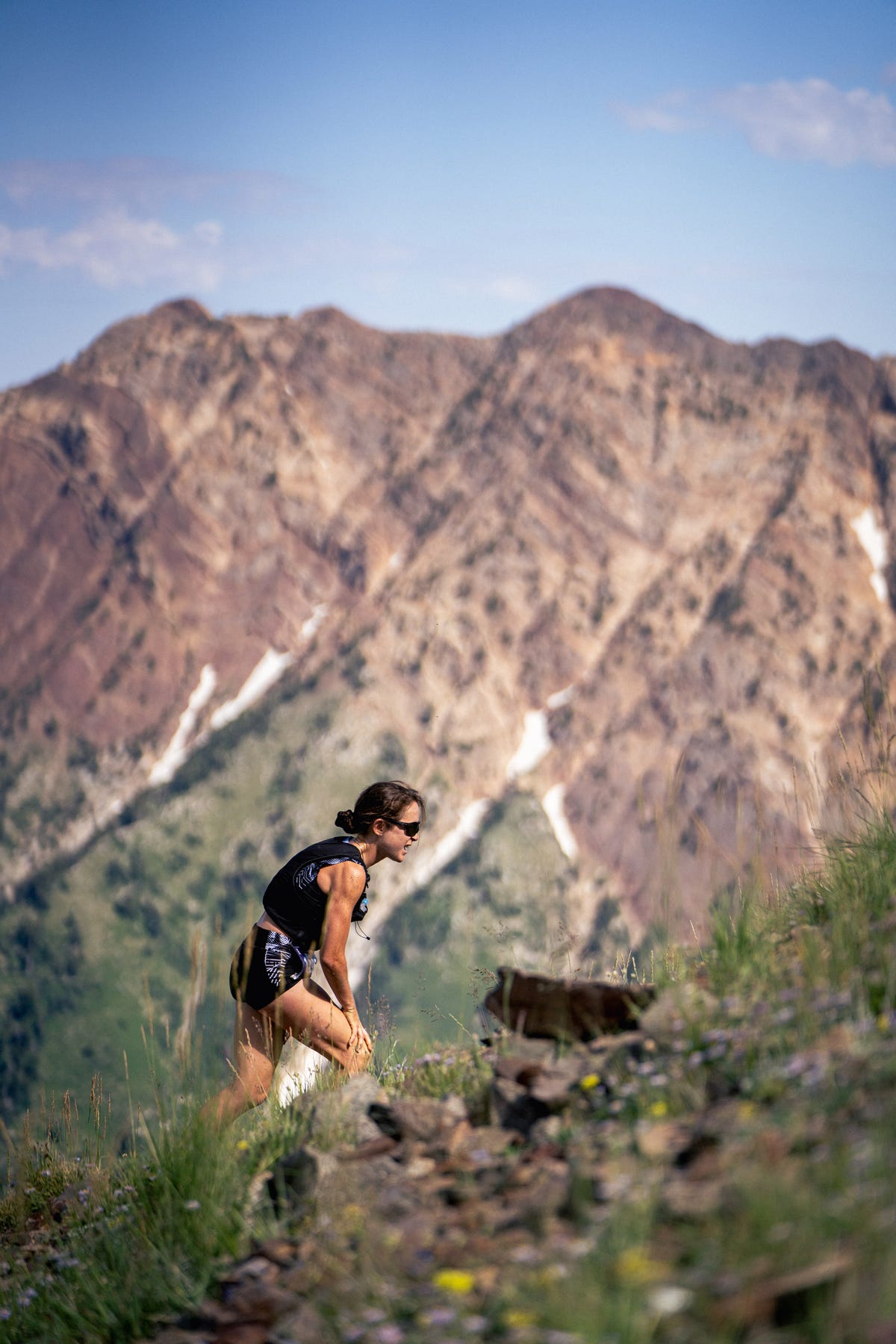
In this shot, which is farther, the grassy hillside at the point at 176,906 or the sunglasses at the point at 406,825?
the grassy hillside at the point at 176,906

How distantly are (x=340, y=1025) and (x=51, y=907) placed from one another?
182 metres

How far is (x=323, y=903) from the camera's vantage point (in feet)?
22.4

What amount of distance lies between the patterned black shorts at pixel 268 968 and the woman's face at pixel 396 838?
2.46 ft

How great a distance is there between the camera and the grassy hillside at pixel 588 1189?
9.38 ft

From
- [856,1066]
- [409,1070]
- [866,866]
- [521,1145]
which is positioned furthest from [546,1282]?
[409,1070]

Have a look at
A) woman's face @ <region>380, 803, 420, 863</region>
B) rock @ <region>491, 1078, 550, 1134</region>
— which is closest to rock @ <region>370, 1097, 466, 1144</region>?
rock @ <region>491, 1078, 550, 1134</region>

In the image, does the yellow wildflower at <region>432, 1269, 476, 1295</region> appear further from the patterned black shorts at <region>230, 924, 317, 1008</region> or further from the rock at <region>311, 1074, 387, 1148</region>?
the patterned black shorts at <region>230, 924, 317, 1008</region>

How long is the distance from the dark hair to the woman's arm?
16.8 inches

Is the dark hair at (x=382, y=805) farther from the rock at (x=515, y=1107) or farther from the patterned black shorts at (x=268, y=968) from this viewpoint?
the rock at (x=515, y=1107)

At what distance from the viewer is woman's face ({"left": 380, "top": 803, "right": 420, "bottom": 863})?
7.01 meters

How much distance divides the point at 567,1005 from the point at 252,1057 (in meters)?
1.98

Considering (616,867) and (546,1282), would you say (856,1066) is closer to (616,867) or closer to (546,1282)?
(546,1282)

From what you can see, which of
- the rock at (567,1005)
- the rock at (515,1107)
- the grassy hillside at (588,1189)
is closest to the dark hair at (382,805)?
the grassy hillside at (588,1189)

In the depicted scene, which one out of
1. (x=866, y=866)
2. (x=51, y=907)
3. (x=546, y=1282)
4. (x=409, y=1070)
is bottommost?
(x=51, y=907)
